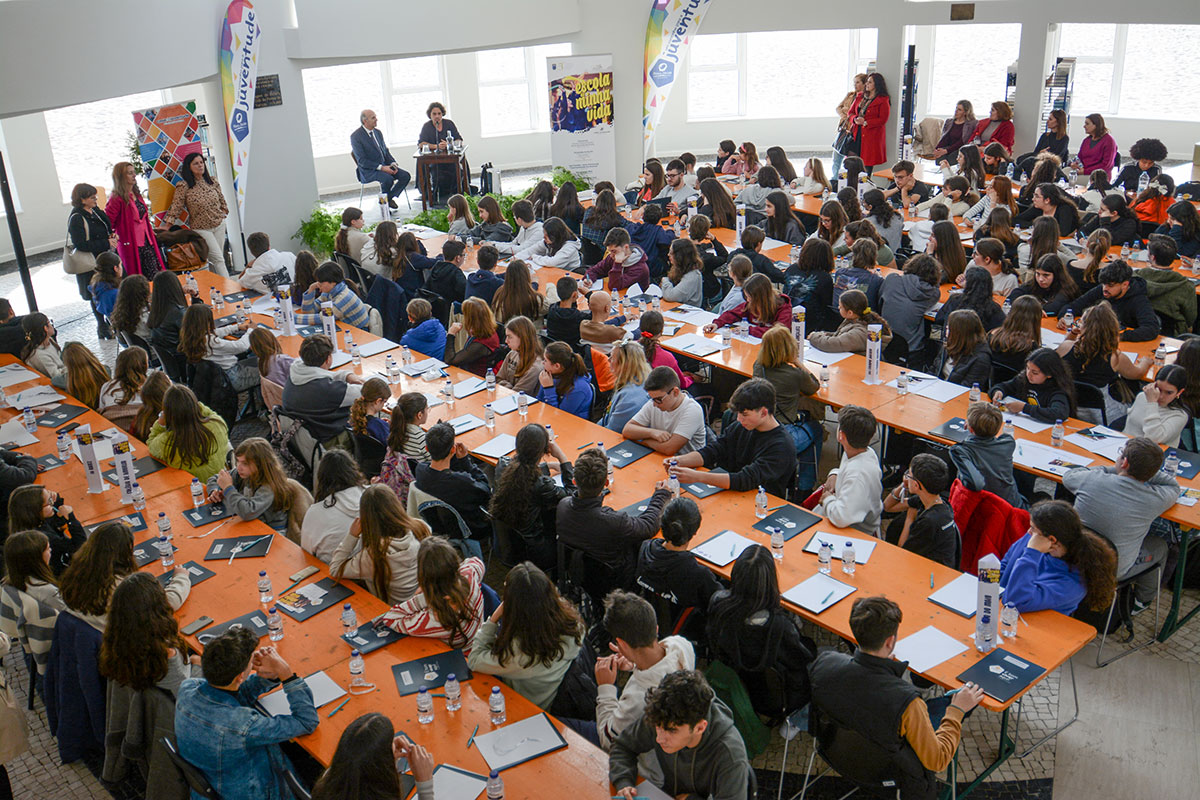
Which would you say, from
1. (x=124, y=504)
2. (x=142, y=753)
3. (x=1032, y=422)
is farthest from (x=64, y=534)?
(x=1032, y=422)

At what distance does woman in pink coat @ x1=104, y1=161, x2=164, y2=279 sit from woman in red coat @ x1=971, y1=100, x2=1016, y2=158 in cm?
1040

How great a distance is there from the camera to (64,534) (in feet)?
18.3

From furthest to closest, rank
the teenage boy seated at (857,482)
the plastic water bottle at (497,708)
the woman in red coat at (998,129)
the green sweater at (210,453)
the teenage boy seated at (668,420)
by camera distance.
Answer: the woman in red coat at (998,129)
the green sweater at (210,453)
the teenage boy seated at (668,420)
the teenage boy seated at (857,482)
the plastic water bottle at (497,708)

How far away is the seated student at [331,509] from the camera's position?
5.45 metres

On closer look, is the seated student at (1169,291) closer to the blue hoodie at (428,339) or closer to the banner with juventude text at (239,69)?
the blue hoodie at (428,339)

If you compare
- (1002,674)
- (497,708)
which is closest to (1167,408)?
(1002,674)

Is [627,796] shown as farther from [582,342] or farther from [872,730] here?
[582,342]

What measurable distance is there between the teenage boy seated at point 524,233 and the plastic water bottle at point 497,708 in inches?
275

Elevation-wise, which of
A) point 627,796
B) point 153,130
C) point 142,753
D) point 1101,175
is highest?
point 153,130

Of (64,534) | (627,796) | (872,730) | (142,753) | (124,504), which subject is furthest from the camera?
(124,504)

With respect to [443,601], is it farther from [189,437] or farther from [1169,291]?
[1169,291]

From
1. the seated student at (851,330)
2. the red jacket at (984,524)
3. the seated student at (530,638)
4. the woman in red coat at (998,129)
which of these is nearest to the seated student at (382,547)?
the seated student at (530,638)

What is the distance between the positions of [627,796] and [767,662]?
3.52ft

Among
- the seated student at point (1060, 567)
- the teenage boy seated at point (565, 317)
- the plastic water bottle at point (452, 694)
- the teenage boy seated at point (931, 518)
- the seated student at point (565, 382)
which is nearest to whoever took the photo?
the plastic water bottle at point (452, 694)
